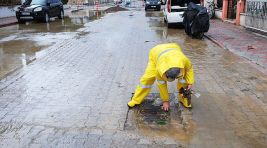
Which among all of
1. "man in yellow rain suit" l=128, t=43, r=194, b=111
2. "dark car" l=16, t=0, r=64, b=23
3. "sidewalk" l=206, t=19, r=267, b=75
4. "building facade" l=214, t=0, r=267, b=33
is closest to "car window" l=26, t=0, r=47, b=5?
"dark car" l=16, t=0, r=64, b=23

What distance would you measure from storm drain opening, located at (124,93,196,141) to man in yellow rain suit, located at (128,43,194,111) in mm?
159

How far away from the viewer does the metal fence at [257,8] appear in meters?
15.4

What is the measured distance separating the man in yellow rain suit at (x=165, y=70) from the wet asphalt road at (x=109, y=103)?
47 cm

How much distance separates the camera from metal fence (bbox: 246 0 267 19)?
15384 mm

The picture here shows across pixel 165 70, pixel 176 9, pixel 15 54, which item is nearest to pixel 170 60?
pixel 165 70

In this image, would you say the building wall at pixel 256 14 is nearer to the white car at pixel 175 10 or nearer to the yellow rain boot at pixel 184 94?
the white car at pixel 175 10

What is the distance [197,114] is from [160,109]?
655mm

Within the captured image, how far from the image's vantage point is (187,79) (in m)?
5.66

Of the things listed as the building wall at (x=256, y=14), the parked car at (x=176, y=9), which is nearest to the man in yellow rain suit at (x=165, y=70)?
the building wall at (x=256, y=14)

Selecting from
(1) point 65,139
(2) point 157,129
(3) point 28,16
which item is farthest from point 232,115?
(3) point 28,16

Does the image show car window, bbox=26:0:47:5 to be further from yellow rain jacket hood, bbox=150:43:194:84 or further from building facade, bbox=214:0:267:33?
yellow rain jacket hood, bbox=150:43:194:84

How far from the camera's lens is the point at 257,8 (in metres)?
16.2

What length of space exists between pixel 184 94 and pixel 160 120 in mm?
636

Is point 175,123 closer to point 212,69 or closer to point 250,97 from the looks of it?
point 250,97
